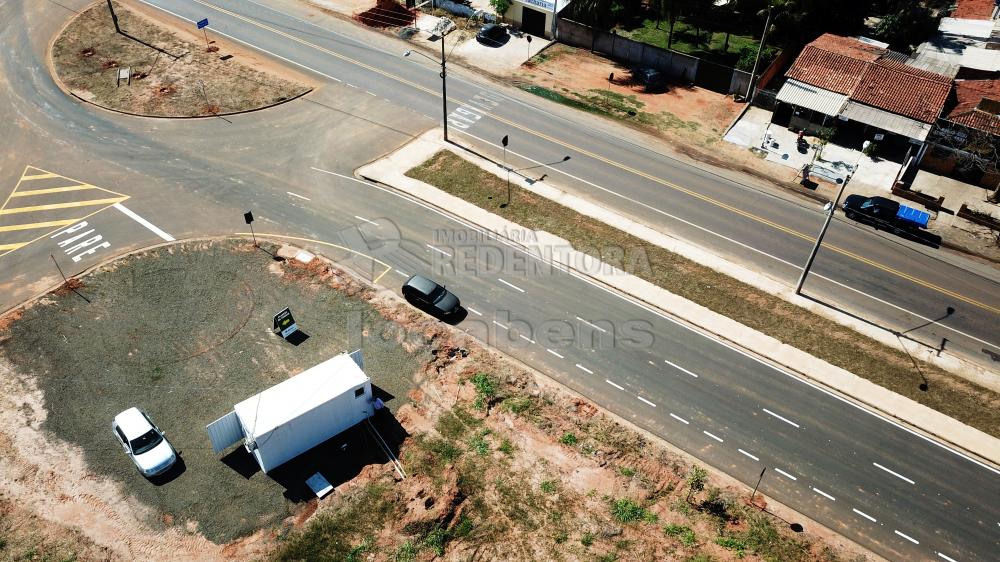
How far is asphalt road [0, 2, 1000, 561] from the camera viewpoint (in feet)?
108

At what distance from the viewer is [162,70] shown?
60844 millimetres

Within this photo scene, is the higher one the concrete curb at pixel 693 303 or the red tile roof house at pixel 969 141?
the red tile roof house at pixel 969 141

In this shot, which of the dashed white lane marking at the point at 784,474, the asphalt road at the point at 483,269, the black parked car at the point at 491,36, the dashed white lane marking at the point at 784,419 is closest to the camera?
the asphalt road at the point at 483,269

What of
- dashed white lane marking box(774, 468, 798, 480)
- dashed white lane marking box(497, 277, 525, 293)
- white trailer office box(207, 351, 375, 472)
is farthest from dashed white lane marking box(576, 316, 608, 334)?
white trailer office box(207, 351, 375, 472)

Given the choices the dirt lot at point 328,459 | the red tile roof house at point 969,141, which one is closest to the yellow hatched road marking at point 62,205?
the dirt lot at point 328,459

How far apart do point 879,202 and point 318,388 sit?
1663 inches

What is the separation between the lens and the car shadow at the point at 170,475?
31.2 meters

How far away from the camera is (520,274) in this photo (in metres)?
43.4

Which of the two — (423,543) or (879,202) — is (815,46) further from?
(423,543)

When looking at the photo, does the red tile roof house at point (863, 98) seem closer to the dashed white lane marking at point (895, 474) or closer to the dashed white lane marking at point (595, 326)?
the dashed white lane marking at point (595, 326)

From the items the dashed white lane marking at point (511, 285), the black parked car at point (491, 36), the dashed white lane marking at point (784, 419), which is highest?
the black parked car at point (491, 36)

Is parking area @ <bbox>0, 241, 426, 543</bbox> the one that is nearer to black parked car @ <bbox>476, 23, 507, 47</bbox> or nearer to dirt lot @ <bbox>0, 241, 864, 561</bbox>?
dirt lot @ <bbox>0, 241, 864, 561</bbox>

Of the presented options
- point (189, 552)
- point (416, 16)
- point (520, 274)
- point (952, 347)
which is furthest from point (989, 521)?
point (416, 16)

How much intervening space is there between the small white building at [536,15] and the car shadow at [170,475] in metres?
56.6
